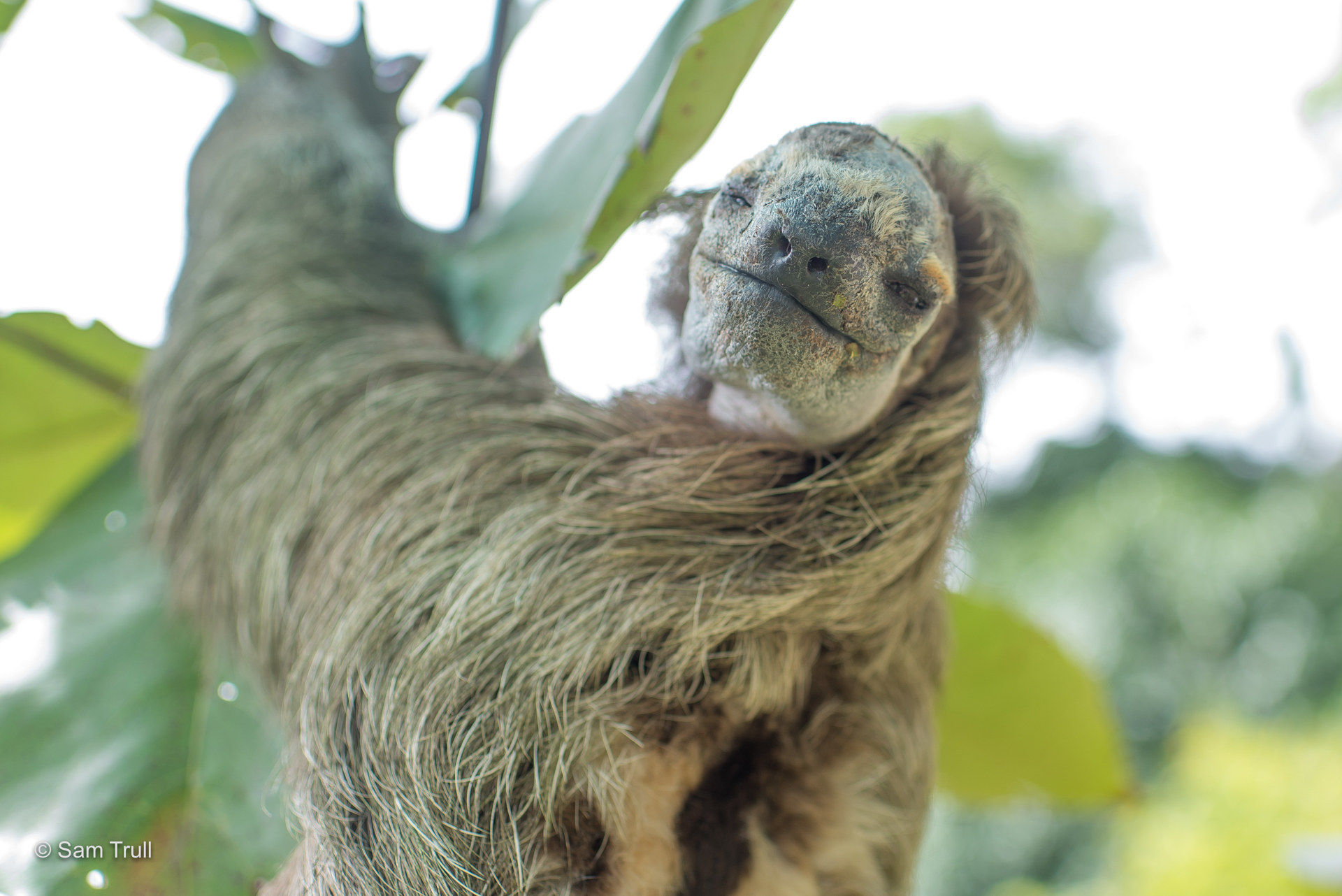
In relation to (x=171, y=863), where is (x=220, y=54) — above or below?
above

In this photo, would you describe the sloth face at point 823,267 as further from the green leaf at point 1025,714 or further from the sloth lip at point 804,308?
the green leaf at point 1025,714

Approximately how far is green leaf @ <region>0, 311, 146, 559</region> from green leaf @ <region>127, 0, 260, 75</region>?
0.69m

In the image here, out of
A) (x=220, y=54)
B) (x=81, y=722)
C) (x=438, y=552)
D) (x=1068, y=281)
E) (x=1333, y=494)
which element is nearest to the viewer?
(x=438, y=552)

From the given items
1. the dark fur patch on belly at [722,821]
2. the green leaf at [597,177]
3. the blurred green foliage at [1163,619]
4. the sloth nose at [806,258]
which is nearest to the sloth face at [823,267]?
the sloth nose at [806,258]

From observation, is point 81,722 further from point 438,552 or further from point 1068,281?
point 1068,281

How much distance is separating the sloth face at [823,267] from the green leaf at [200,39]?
4.86 ft

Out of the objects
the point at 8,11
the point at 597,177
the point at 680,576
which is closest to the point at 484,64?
the point at 597,177

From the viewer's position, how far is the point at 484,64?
1.48 m

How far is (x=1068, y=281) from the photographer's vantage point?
15000 millimetres

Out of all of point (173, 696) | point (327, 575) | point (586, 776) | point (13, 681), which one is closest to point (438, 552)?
point (327, 575)

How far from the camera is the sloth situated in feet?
2.23

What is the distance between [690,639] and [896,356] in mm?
305

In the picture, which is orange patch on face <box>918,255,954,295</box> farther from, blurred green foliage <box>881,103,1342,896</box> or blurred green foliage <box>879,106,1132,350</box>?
blurred green foliage <box>879,106,1132,350</box>

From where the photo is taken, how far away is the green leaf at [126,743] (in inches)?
39.6
